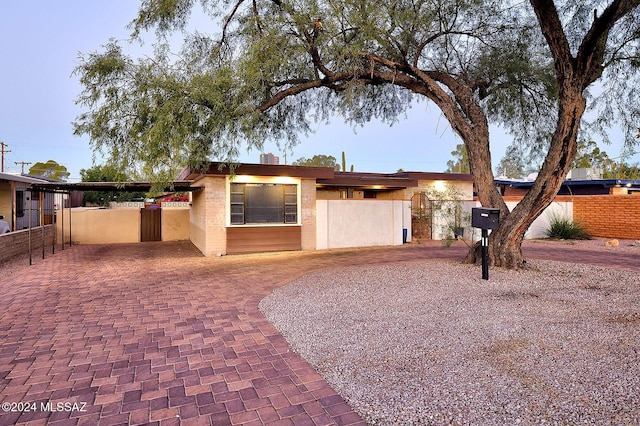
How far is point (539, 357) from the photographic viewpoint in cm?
330

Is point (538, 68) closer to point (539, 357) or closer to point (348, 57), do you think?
point (348, 57)

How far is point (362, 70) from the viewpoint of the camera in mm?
7758

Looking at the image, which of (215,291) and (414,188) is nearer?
(215,291)

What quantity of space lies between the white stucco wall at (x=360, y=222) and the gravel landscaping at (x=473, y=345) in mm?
6281

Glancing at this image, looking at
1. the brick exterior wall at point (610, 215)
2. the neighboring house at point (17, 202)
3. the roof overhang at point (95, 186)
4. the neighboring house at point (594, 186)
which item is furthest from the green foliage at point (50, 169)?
the brick exterior wall at point (610, 215)

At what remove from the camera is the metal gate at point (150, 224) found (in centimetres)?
1653

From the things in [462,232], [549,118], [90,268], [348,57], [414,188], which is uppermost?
[348,57]

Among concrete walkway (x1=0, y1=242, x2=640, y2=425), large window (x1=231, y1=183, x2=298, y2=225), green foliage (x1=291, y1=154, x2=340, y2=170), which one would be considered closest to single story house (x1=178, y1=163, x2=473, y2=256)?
large window (x1=231, y1=183, x2=298, y2=225)

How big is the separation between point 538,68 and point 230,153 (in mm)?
7961

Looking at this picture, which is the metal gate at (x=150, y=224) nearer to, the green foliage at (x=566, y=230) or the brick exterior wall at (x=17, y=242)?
the brick exterior wall at (x=17, y=242)

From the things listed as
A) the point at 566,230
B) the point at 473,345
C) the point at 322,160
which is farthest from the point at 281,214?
the point at 322,160

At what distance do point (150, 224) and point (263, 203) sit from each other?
781cm

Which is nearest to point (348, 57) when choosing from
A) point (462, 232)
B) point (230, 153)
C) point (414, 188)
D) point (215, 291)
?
point (230, 153)

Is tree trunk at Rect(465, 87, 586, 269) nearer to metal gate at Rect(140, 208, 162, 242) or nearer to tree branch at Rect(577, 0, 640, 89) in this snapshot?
tree branch at Rect(577, 0, 640, 89)
